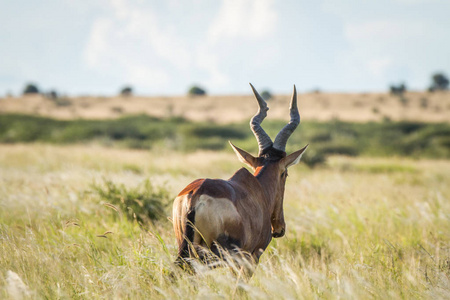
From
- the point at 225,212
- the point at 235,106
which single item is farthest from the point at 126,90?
the point at 225,212

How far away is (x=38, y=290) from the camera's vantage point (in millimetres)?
3461

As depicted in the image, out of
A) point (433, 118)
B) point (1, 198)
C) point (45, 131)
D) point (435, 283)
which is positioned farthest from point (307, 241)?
point (433, 118)

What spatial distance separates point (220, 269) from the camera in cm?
360

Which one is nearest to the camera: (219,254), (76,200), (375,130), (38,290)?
(219,254)

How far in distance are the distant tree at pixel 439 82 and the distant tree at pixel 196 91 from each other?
4022cm

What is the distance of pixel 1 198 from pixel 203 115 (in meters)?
52.6

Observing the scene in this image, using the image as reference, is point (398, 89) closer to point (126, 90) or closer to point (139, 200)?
point (126, 90)

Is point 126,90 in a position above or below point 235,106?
above

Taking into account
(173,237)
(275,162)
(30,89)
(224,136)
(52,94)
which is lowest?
(224,136)

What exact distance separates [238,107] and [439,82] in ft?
119

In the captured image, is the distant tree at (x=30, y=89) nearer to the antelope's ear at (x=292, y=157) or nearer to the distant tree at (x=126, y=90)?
the distant tree at (x=126, y=90)

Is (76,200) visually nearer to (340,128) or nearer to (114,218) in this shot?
(114,218)

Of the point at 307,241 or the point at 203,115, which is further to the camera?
the point at 203,115

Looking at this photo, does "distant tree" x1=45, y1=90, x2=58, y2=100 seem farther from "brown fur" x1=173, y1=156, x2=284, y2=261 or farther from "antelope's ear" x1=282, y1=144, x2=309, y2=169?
"brown fur" x1=173, y1=156, x2=284, y2=261
